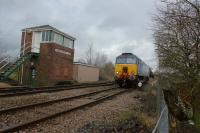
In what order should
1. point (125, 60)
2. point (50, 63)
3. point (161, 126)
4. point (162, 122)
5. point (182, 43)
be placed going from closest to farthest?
point (161, 126) → point (162, 122) → point (182, 43) → point (125, 60) → point (50, 63)

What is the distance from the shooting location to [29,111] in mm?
10453

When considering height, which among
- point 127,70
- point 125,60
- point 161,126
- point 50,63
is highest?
point 125,60

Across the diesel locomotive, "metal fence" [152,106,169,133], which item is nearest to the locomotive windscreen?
the diesel locomotive

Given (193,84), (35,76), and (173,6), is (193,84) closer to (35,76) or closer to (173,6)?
(173,6)

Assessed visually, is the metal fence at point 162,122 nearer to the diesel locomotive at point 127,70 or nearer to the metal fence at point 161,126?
the metal fence at point 161,126

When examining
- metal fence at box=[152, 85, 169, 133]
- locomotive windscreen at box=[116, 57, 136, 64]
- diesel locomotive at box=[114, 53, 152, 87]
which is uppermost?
locomotive windscreen at box=[116, 57, 136, 64]

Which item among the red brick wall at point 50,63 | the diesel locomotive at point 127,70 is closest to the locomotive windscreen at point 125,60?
the diesel locomotive at point 127,70

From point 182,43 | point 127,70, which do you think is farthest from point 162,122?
point 127,70

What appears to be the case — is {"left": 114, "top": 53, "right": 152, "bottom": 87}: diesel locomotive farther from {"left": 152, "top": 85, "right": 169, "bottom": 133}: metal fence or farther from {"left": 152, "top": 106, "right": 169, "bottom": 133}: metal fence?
{"left": 152, "top": 106, "right": 169, "bottom": 133}: metal fence

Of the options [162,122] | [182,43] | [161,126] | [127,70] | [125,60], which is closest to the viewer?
[161,126]

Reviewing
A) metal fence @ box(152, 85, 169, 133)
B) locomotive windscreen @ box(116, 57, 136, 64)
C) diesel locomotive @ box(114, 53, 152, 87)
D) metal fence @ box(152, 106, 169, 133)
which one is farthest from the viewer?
locomotive windscreen @ box(116, 57, 136, 64)

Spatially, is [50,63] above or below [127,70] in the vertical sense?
above

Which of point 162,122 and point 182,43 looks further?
point 182,43

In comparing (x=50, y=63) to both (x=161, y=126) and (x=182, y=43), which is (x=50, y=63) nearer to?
(x=182, y=43)
